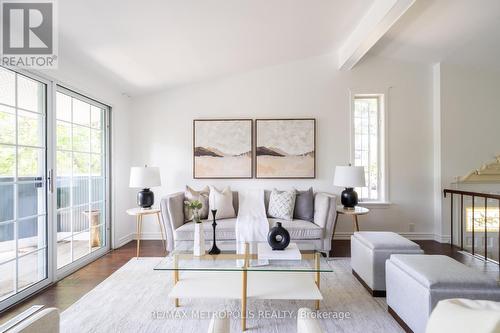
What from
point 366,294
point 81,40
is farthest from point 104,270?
point 366,294

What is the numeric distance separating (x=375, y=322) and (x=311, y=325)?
1.48m

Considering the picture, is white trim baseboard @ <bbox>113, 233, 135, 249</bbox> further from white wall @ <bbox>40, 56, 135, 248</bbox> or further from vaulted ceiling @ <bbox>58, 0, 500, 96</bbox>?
vaulted ceiling @ <bbox>58, 0, 500, 96</bbox>

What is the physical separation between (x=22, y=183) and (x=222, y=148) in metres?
2.47

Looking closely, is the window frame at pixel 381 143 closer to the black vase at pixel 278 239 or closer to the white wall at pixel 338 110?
the white wall at pixel 338 110

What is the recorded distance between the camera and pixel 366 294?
2.47 m

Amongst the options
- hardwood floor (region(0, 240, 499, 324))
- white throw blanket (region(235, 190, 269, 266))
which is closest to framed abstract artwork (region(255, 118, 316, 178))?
Answer: white throw blanket (region(235, 190, 269, 266))

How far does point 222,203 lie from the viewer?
3682 mm

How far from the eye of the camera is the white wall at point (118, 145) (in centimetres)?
330

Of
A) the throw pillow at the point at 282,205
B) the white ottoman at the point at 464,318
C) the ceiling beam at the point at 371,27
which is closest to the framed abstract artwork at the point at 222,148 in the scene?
the throw pillow at the point at 282,205

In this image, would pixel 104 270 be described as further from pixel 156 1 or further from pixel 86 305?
pixel 156 1

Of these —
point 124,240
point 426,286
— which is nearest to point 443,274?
point 426,286

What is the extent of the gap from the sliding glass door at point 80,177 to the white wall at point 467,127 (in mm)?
5047

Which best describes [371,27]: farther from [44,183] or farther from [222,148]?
[44,183]

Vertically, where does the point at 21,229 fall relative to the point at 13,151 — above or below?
below
